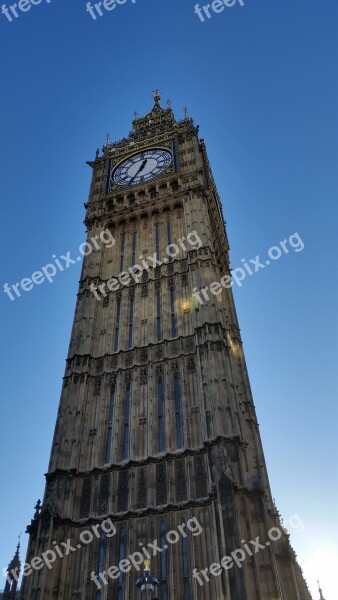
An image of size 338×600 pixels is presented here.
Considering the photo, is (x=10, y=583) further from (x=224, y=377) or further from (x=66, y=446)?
(x=224, y=377)

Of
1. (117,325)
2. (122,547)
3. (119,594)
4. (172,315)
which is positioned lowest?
(119,594)

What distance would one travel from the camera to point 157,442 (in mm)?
26922

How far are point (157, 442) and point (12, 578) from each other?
8.23 metres

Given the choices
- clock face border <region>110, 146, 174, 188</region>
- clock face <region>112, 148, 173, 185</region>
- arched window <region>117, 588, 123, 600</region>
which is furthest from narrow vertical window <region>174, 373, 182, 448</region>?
clock face <region>112, 148, 173, 185</region>

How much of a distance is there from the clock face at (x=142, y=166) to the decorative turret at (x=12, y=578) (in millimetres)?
29415

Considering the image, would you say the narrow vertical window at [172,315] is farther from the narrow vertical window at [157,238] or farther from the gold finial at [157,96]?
the gold finial at [157,96]

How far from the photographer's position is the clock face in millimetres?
46000

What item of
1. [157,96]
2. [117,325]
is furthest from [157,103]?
[117,325]

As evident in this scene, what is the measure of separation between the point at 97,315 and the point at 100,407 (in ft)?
24.6

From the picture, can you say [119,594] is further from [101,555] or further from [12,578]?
[12,578]

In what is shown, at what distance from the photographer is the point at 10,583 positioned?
23578mm

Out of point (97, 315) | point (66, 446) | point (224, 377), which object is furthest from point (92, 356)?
point (224, 377)

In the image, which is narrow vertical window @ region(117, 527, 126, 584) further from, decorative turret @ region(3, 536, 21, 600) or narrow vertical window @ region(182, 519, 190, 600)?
decorative turret @ region(3, 536, 21, 600)

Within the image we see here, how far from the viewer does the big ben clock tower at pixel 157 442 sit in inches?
871
